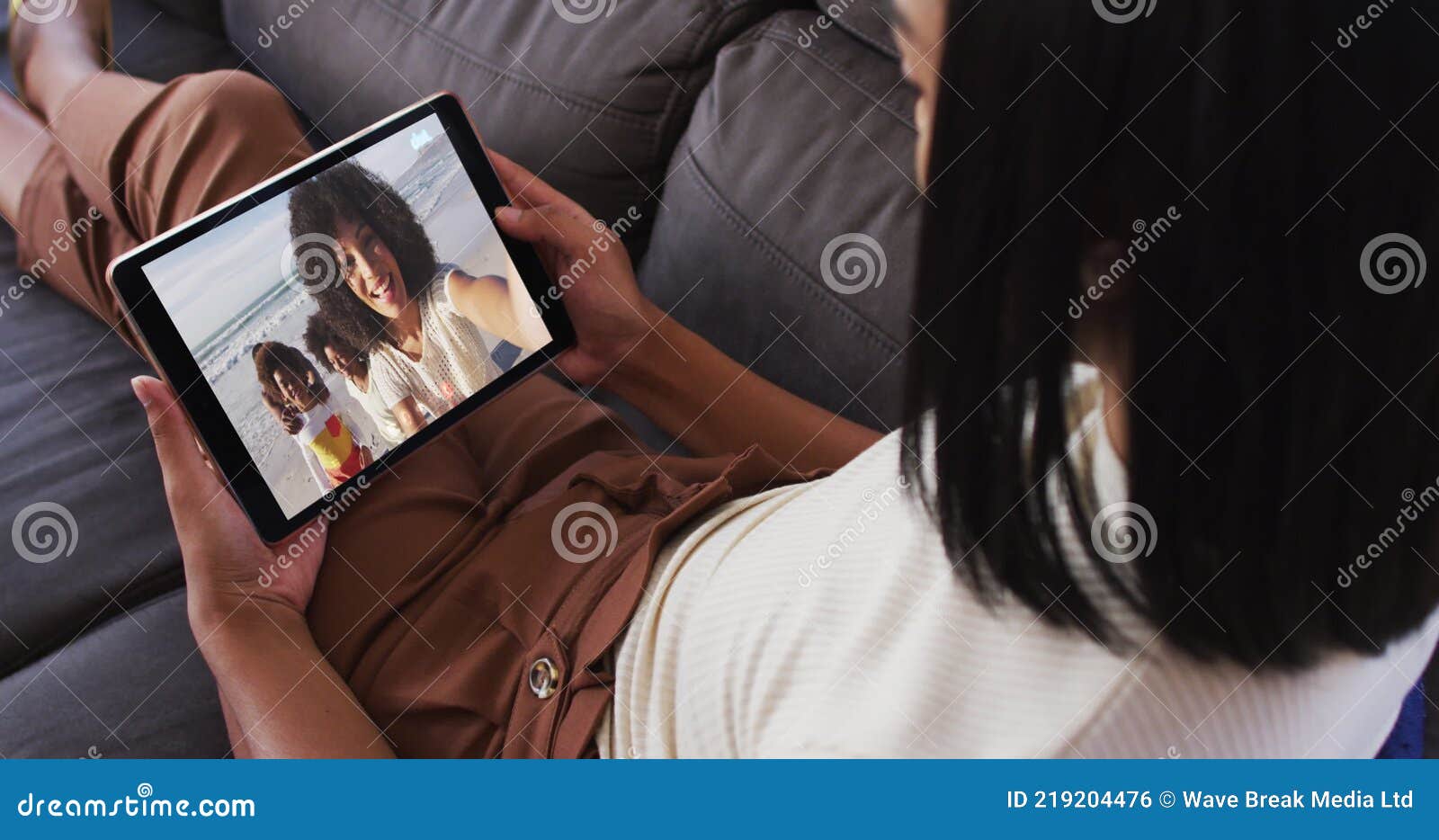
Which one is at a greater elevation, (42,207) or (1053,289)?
(1053,289)

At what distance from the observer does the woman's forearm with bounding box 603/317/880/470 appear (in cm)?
91

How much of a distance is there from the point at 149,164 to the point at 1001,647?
0.93 meters

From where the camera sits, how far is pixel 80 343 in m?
1.09

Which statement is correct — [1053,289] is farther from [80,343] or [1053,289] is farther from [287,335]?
[80,343]

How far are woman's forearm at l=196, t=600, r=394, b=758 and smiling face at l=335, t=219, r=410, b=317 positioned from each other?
0.25m

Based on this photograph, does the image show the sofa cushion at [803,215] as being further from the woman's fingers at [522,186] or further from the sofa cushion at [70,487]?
the sofa cushion at [70,487]

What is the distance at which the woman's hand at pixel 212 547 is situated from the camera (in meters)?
0.75

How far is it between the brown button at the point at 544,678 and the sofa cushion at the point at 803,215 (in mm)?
390

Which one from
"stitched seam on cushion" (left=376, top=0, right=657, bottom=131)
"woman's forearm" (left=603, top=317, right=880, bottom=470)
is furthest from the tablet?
"stitched seam on cushion" (left=376, top=0, right=657, bottom=131)

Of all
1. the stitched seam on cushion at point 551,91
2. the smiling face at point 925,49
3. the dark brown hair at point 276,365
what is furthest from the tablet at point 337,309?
the smiling face at point 925,49

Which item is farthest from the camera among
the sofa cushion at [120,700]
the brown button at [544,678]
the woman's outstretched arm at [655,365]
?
the woman's outstretched arm at [655,365]
